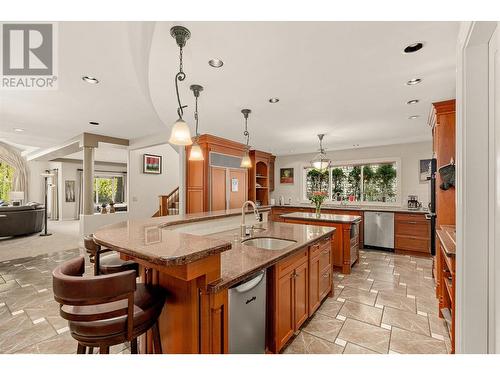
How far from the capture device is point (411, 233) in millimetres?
4594

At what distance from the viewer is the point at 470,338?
4.19ft

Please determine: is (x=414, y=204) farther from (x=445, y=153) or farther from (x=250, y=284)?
(x=250, y=284)

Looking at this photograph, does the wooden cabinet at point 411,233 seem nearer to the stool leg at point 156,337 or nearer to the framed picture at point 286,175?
the framed picture at point 286,175

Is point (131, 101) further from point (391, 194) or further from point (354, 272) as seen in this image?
point (391, 194)

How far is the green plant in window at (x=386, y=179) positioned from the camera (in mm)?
5630

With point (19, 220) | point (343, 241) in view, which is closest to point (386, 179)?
point (343, 241)

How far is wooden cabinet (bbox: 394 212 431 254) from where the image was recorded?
14.7ft

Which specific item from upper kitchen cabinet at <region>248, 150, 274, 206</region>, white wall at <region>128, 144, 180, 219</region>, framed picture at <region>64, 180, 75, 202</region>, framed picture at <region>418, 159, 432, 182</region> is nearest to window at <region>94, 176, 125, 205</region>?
framed picture at <region>64, 180, 75, 202</region>

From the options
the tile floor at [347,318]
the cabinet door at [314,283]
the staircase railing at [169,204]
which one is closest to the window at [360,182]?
the tile floor at [347,318]

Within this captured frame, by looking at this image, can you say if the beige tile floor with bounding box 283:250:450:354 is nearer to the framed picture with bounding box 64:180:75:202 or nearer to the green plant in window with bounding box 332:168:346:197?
the green plant in window with bounding box 332:168:346:197

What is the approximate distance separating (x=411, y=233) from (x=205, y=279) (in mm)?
4942

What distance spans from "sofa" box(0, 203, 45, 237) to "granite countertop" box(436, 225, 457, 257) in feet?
29.1

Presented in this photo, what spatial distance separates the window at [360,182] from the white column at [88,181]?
18.5 ft
